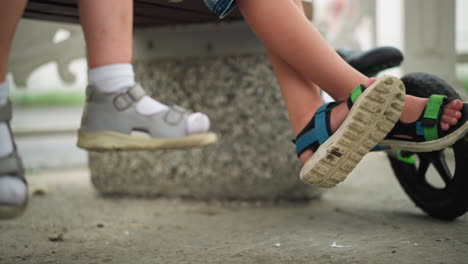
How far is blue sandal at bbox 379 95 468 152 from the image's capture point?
1197mm

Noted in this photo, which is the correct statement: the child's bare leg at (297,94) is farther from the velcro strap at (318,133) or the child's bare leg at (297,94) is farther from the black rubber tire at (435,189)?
the black rubber tire at (435,189)

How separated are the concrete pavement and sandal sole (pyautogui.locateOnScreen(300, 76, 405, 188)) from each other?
0.72 feet

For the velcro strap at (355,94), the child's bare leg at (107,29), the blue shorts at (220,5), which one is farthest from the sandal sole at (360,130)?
the child's bare leg at (107,29)

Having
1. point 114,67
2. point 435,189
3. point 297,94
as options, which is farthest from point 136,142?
point 435,189

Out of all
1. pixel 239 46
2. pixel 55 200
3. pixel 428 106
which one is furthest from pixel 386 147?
pixel 55 200

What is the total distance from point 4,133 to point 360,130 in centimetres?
75

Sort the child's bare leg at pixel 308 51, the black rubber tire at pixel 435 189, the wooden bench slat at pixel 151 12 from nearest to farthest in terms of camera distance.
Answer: the child's bare leg at pixel 308 51, the black rubber tire at pixel 435 189, the wooden bench slat at pixel 151 12

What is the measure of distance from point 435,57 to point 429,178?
1.32 metres

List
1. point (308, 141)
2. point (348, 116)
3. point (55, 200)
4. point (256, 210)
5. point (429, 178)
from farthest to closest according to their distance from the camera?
point (55, 200), point (429, 178), point (256, 210), point (308, 141), point (348, 116)

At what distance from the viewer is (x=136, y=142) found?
124 cm

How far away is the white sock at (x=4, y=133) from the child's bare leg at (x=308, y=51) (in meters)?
0.58

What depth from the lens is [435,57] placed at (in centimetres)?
312

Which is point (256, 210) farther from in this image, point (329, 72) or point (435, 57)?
point (435, 57)

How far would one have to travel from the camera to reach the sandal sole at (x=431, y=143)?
3.91 ft
